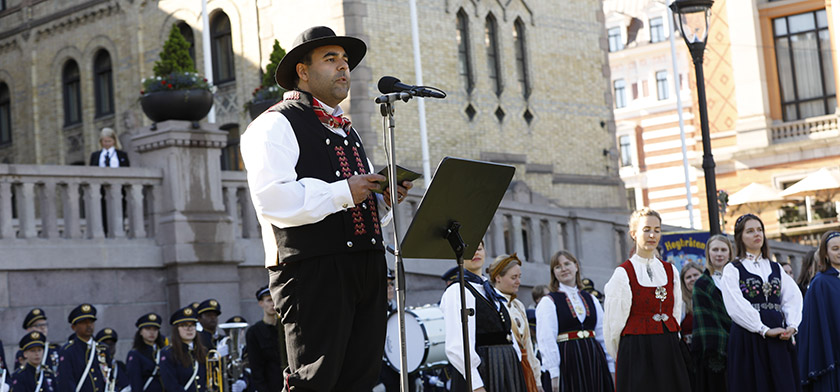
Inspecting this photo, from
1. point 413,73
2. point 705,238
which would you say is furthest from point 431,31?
point 705,238

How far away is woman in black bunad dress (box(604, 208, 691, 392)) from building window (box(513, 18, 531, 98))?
20.5 metres

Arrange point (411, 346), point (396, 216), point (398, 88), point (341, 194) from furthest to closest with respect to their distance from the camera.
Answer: point (411, 346)
point (398, 88)
point (396, 216)
point (341, 194)

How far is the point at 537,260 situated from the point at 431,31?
1001 cm

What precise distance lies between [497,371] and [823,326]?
3.04 m

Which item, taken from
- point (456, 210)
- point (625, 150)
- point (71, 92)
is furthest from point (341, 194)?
point (625, 150)

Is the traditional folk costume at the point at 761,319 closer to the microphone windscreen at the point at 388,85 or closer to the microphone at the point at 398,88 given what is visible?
the microphone at the point at 398,88

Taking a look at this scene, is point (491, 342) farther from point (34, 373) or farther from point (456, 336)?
point (34, 373)

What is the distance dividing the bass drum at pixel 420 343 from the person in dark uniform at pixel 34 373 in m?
3.35

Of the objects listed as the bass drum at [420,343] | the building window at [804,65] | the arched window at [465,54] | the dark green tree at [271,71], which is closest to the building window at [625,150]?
the building window at [804,65]

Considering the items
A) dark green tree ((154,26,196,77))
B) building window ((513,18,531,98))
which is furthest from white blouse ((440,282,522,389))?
building window ((513,18,531,98))

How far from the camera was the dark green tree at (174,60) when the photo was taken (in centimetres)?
1484

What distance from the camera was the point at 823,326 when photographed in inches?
406

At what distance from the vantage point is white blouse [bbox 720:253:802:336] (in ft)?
32.0

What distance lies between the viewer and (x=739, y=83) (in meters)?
38.1
